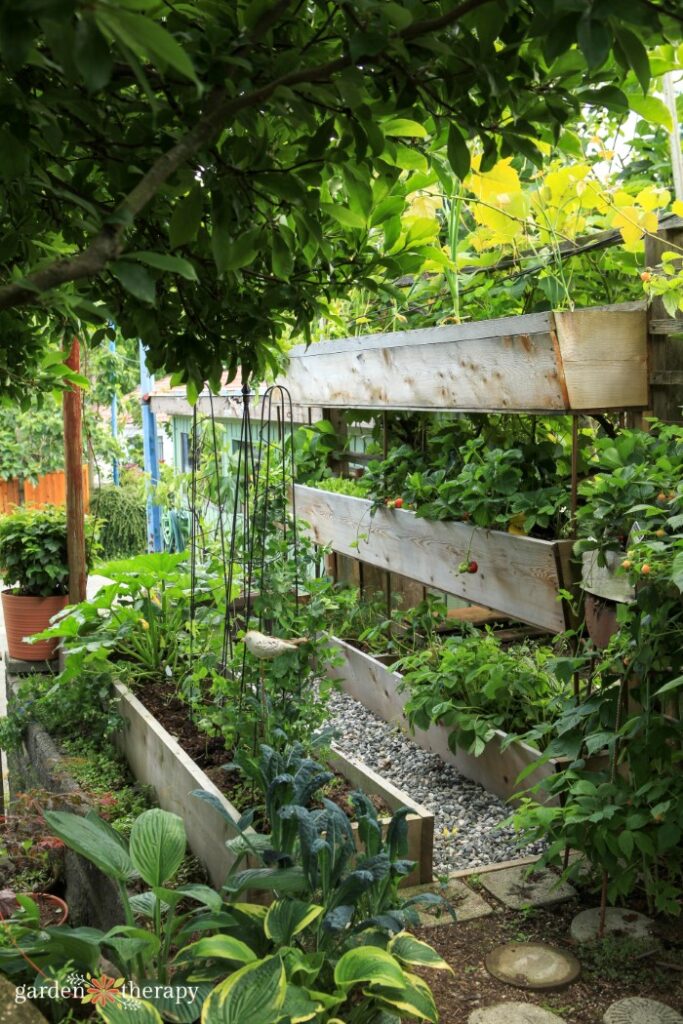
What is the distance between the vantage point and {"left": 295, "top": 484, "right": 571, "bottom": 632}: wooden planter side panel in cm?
339

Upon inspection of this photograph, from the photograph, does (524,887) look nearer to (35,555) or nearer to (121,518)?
(35,555)

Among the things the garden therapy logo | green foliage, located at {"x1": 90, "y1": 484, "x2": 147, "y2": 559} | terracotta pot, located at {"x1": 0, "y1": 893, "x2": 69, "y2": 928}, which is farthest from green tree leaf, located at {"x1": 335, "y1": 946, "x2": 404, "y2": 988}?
green foliage, located at {"x1": 90, "y1": 484, "x2": 147, "y2": 559}

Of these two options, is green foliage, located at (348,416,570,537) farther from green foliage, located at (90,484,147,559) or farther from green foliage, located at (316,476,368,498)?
green foliage, located at (90,484,147,559)

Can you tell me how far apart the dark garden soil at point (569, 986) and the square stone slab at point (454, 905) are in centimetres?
3

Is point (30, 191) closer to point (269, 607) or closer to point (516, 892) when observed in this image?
point (269, 607)

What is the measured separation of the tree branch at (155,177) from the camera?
77 cm

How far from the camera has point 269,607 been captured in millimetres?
3316

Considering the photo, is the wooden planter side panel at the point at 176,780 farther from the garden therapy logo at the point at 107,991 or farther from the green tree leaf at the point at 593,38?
the green tree leaf at the point at 593,38

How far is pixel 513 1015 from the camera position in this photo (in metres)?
2.32

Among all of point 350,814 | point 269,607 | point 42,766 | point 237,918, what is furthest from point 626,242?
point 42,766

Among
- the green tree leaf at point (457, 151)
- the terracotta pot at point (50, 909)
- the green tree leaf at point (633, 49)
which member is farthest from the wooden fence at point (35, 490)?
the green tree leaf at point (633, 49)

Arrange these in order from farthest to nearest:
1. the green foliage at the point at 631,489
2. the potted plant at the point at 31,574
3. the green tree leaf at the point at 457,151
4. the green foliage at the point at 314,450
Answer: the green foliage at the point at 314,450 < the potted plant at the point at 31,574 < the green foliage at the point at 631,489 < the green tree leaf at the point at 457,151

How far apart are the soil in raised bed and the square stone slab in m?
0.27

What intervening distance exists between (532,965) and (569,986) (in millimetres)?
124
